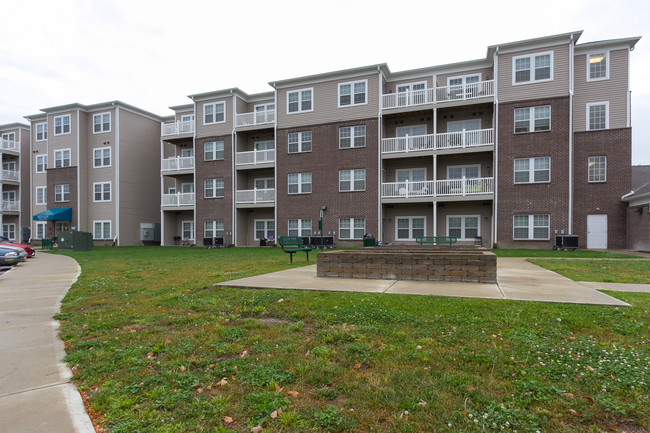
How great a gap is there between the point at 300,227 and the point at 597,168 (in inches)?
776

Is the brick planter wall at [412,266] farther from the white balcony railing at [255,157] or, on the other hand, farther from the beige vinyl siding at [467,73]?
the white balcony railing at [255,157]

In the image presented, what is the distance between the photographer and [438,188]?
77.0ft

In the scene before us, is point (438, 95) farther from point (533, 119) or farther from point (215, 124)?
point (215, 124)

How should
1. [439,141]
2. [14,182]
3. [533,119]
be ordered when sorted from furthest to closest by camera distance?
[14,182] → [439,141] → [533,119]

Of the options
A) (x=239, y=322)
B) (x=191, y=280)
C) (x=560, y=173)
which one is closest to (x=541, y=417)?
(x=239, y=322)

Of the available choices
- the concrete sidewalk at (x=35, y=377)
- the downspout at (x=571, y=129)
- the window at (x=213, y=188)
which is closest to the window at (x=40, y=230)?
the window at (x=213, y=188)

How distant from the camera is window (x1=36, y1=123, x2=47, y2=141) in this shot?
3681cm

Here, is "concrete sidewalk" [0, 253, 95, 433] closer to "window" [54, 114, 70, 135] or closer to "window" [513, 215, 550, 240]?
"window" [513, 215, 550, 240]

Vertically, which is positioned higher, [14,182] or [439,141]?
[439,141]

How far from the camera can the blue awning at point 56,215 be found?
108 feet

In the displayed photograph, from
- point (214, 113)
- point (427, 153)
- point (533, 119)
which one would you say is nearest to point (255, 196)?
point (214, 113)

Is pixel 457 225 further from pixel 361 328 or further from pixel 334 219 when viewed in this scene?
pixel 361 328

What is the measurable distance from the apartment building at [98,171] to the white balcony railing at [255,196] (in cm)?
1282

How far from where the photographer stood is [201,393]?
305 cm
